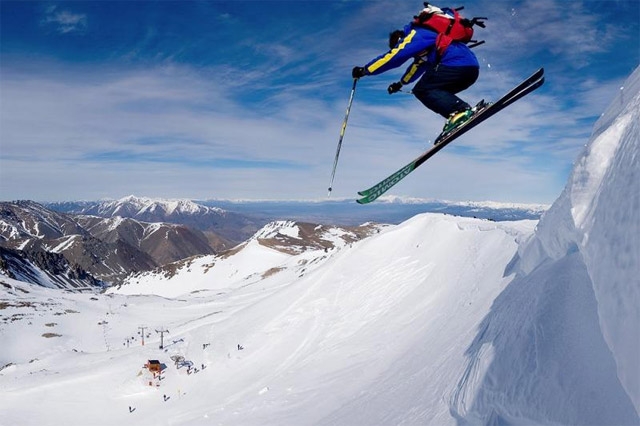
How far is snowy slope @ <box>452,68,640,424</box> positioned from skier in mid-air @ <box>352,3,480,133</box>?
9.65 feet

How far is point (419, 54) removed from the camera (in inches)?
331

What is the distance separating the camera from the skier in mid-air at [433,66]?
826cm

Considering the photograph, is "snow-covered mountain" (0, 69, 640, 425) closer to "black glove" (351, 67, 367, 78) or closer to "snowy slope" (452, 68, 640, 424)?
"snowy slope" (452, 68, 640, 424)

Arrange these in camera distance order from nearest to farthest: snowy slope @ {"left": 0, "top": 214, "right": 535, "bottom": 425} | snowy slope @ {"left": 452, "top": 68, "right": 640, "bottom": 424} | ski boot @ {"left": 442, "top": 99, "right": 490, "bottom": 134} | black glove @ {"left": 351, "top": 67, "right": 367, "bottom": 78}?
snowy slope @ {"left": 452, "top": 68, "right": 640, "bottom": 424}
ski boot @ {"left": 442, "top": 99, "right": 490, "bottom": 134}
black glove @ {"left": 351, "top": 67, "right": 367, "bottom": 78}
snowy slope @ {"left": 0, "top": 214, "right": 535, "bottom": 425}

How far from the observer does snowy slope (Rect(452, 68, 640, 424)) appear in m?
4.09

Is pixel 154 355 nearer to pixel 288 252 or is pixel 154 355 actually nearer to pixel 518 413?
pixel 518 413

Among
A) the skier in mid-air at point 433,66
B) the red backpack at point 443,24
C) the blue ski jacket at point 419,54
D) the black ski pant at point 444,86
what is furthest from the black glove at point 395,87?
the red backpack at point 443,24

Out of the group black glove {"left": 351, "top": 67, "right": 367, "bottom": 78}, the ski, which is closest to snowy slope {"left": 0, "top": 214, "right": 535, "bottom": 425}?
the ski

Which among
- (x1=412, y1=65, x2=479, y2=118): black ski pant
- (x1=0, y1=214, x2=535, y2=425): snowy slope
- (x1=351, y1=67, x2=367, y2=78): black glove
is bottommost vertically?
(x1=0, y1=214, x2=535, y2=425): snowy slope

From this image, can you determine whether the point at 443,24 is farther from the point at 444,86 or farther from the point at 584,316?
the point at 584,316

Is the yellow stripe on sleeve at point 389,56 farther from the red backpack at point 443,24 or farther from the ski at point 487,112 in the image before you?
the ski at point 487,112

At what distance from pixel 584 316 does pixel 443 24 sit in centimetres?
604

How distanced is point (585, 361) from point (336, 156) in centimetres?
1013

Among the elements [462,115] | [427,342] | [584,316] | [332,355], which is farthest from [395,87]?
[332,355]
